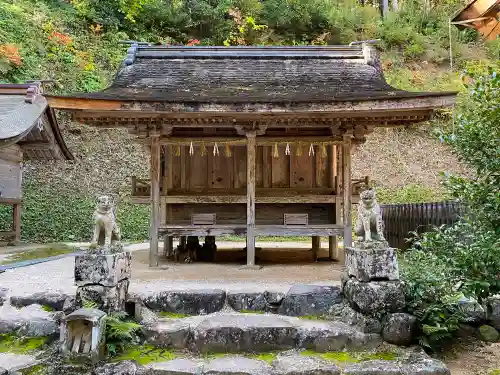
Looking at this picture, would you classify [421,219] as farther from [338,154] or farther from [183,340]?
[183,340]

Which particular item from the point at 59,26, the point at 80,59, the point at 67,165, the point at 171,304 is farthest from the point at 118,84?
the point at 59,26

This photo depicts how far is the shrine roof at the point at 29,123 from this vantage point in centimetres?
1259

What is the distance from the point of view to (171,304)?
21.4ft

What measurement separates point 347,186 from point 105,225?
551 cm

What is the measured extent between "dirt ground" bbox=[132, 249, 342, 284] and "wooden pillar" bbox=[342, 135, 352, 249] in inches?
35.3

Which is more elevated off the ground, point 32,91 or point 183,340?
point 32,91

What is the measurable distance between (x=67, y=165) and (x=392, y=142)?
18.2m

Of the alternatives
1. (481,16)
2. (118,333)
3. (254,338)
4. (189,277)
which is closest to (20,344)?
(118,333)

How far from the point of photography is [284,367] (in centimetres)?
507

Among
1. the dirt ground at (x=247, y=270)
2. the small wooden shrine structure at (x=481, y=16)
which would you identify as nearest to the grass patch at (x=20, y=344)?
the dirt ground at (x=247, y=270)

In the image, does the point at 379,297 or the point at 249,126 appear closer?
the point at 379,297

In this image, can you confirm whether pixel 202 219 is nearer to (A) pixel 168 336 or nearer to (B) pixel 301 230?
(B) pixel 301 230

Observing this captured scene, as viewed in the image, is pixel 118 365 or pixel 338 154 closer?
pixel 118 365

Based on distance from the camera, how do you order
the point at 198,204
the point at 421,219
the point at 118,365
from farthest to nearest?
the point at 421,219 → the point at 198,204 → the point at 118,365
